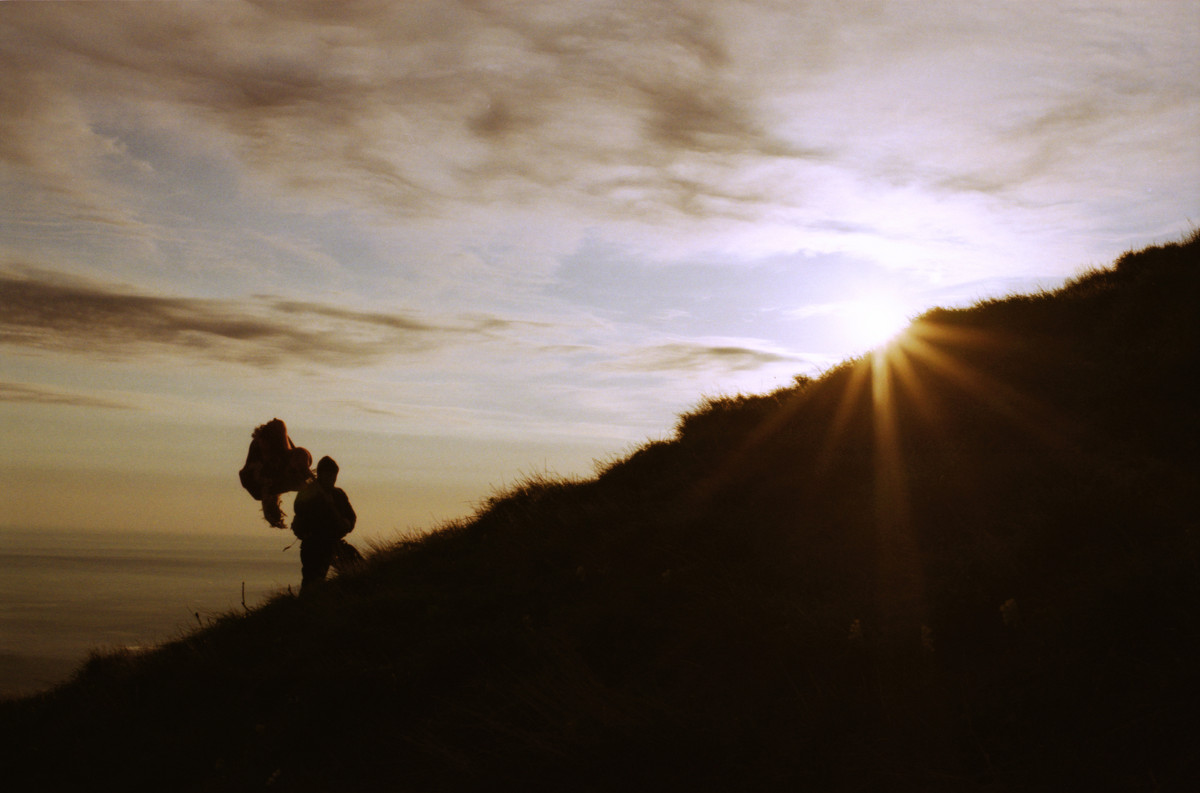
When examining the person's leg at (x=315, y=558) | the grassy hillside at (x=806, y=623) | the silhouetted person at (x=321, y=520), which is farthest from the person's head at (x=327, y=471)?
the grassy hillside at (x=806, y=623)

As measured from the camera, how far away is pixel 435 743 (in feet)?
19.1

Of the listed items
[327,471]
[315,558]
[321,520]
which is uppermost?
[327,471]

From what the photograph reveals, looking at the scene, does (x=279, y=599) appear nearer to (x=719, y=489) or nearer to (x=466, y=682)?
(x=466, y=682)

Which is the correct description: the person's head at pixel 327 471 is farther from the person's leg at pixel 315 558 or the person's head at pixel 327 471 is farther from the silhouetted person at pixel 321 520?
the person's leg at pixel 315 558

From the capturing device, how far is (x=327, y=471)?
436 inches

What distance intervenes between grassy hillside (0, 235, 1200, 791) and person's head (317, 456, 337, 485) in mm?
1586

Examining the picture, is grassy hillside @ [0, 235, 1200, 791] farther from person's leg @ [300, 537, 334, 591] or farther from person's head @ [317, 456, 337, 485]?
person's head @ [317, 456, 337, 485]

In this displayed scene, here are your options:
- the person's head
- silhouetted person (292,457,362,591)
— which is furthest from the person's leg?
the person's head

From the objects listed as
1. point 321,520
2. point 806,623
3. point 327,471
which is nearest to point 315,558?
point 321,520

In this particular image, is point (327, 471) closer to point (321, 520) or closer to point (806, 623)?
point (321, 520)

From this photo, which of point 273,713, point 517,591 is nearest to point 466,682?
point 517,591

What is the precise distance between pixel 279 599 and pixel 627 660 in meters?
7.24

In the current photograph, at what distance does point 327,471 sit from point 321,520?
2.34 feet

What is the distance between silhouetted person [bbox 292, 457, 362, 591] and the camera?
10969 millimetres
